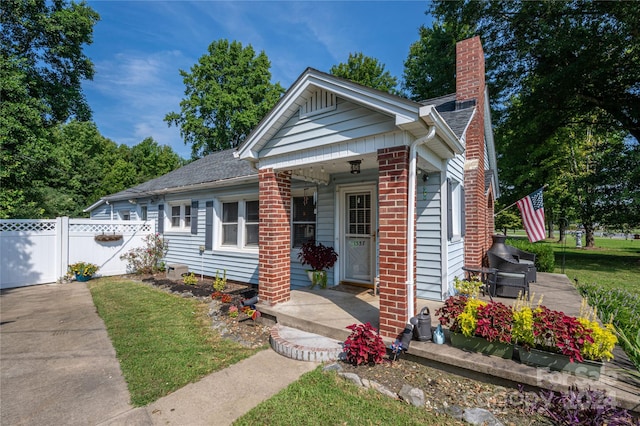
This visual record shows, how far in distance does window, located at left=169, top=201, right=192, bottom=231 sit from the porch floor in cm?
609

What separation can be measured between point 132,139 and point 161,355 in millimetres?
35532

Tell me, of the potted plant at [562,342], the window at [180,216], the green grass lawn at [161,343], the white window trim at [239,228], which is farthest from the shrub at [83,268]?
the potted plant at [562,342]

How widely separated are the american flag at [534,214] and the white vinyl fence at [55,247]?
12.6 metres

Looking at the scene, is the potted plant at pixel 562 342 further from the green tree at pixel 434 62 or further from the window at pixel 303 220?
the green tree at pixel 434 62

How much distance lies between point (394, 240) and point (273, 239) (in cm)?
224

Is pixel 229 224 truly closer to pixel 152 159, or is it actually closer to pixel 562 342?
pixel 562 342

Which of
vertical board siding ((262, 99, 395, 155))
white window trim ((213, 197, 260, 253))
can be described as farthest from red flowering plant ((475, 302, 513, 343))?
white window trim ((213, 197, 260, 253))

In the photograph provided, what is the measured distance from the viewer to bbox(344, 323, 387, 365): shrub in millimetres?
3316

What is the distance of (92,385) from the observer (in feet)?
10.4

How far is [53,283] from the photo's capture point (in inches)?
345

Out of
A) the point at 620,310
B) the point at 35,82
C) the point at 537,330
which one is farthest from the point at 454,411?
the point at 35,82

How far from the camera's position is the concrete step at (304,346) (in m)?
3.62

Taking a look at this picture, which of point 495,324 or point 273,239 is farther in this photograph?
point 273,239

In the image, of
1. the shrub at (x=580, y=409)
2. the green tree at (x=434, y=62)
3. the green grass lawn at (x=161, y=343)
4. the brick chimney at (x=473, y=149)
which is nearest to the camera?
the shrub at (x=580, y=409)
